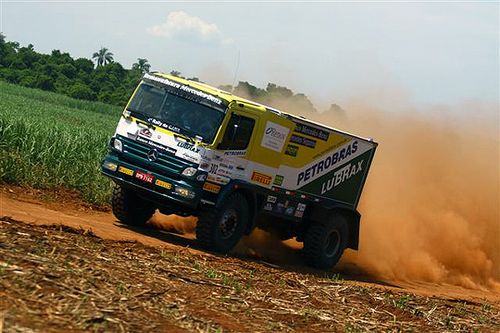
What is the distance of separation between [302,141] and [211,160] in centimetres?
244

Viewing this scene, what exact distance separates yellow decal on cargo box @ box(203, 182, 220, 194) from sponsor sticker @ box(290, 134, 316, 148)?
204cm

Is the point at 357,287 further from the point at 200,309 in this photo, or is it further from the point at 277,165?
the point at 200,309

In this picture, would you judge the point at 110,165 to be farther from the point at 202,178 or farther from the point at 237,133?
the point at 237,133

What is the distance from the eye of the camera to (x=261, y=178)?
16.6 m

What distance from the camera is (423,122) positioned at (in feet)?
89.9

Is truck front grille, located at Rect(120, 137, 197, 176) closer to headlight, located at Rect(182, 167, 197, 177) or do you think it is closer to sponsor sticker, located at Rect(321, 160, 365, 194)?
headlight, located at Rect(182, 167, 197, 177)

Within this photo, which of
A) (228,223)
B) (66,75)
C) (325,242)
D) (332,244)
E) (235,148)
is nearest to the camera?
(235,148)

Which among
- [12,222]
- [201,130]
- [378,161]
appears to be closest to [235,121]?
[201,130]

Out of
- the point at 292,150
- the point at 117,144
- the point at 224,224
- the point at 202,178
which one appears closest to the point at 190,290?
the point at 202,178

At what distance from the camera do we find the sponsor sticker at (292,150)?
55.6 ft

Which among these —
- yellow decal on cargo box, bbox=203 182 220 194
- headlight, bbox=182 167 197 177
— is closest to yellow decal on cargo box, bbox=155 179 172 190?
headlight, bbox=182 167 197 177

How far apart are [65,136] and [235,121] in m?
7.76

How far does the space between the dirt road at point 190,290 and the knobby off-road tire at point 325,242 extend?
1.31 feet

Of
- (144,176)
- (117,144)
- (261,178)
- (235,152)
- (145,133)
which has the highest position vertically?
(235,152)
